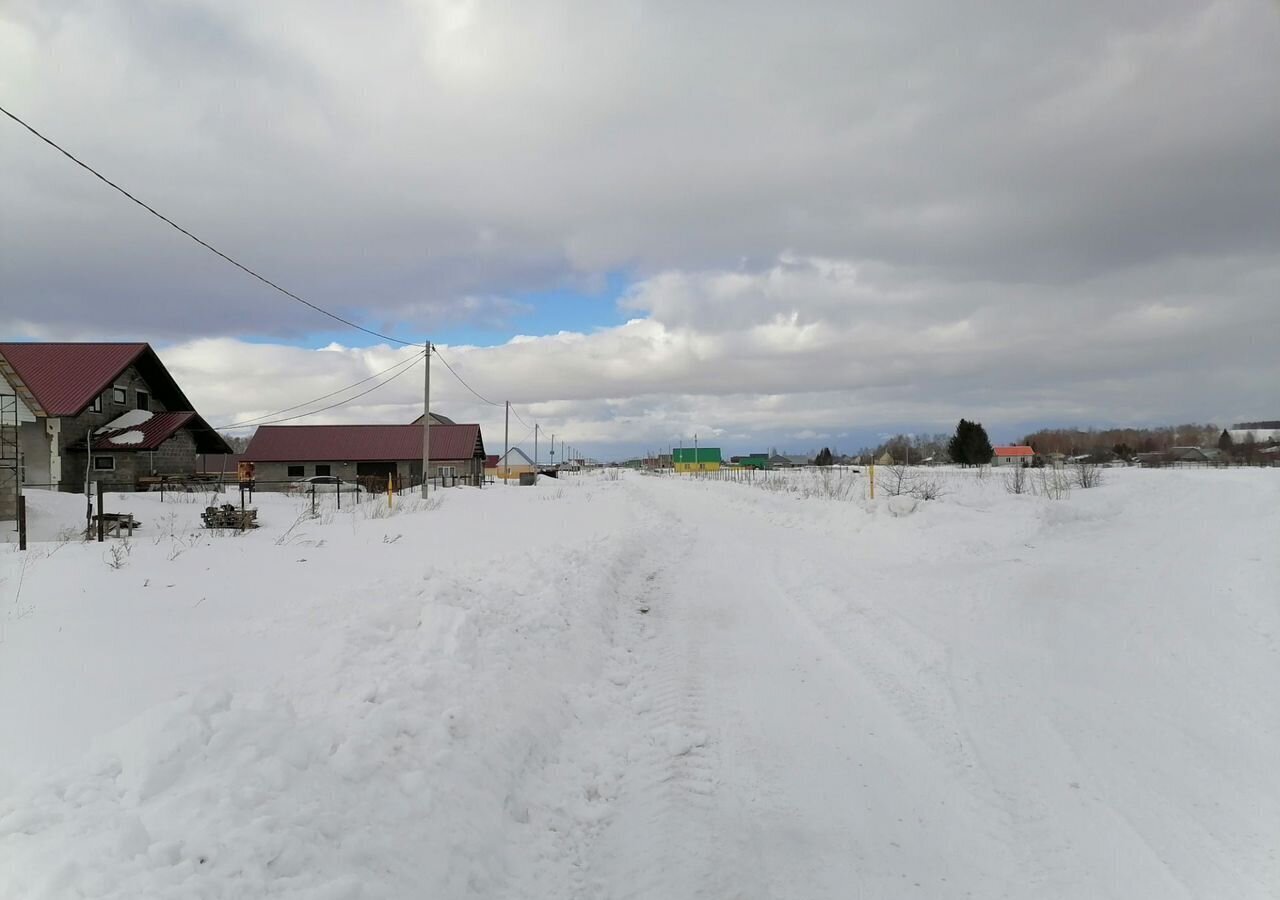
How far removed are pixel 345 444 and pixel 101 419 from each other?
21725 millimetres

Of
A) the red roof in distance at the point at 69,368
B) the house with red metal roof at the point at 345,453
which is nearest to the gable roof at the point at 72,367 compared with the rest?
the red roof in distance at the point at 69,368

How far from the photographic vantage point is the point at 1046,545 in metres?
12.9

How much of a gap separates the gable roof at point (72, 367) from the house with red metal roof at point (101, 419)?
0.04m

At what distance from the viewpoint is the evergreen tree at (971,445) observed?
7800 cm

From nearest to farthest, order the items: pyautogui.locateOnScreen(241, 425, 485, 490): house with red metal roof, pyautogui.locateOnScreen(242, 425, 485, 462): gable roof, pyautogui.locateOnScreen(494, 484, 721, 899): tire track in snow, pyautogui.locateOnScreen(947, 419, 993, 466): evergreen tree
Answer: pyautogui.locateOnScreen(494, 484, 721, 899): tire track in snow, pyautogui.locateOnScreen(241, 425, 485, 490): house with red metal roof, pyautogui.locateOnScreen(242, 425, 485, 462): gable roof, pyautogui.locateOnScreen(947, 419, 993, 466): evergreen tree

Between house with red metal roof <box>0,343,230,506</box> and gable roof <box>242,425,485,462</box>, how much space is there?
51.3 feet

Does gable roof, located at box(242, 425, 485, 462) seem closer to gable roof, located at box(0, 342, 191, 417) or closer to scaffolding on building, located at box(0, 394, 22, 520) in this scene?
gable roof, located at box(0, 342, 191, 417)

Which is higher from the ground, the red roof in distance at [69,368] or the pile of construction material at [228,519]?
the red roof in distance at [69,368]

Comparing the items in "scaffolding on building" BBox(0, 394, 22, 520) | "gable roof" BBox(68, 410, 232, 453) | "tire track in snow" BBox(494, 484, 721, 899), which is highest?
"gable roof" BBox(68, 410, 232, 453)

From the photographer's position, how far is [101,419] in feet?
104

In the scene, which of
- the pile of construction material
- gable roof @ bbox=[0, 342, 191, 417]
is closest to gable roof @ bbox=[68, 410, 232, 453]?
gable roof @ bbox=[0, 342, 191, 417]

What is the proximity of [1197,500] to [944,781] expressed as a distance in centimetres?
1781

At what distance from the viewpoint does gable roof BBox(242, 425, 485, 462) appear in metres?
52.3

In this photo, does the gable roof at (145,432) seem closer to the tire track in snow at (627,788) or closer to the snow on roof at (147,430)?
the snow on roof at (147,430)
